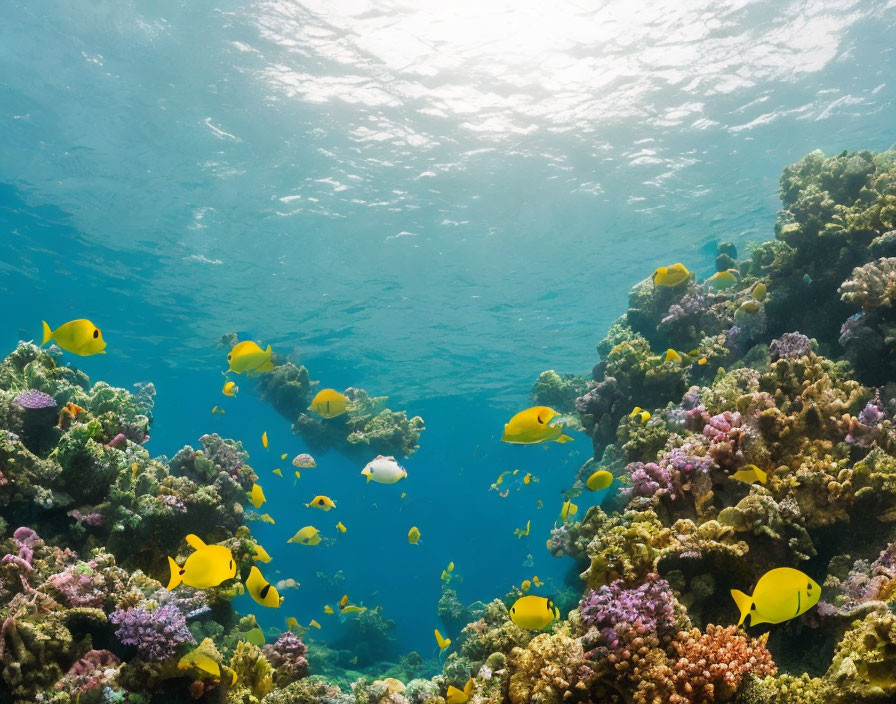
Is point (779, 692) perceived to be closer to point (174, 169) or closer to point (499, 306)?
point (174, 169)

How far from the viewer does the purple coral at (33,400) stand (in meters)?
6.80

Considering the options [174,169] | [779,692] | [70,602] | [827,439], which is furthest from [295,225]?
[779,692]

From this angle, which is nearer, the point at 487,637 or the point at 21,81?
the point at 487,637

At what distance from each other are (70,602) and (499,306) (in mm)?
28227

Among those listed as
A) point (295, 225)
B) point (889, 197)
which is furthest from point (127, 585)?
point (295, 225)

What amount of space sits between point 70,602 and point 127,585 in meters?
0.54

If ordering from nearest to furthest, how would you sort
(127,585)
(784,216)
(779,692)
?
(779,692) → (127,585) → (784,216)

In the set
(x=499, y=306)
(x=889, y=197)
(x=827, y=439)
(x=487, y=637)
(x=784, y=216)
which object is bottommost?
(x=487, y=637)

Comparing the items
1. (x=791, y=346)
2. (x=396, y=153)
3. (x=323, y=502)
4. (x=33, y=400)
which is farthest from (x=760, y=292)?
(x=396, y=153)

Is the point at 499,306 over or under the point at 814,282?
over

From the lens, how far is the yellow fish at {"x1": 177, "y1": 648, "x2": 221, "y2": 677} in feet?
15.2

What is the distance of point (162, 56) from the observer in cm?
1566

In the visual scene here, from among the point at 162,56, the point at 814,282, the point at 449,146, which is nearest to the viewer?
the point at 814,282

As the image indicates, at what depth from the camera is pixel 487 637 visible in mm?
5852
